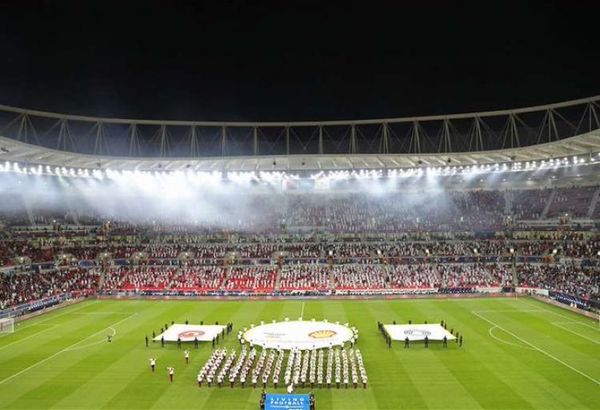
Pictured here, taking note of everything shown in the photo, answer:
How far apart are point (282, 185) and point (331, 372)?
53277 millimetres

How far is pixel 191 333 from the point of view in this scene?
34.7 m

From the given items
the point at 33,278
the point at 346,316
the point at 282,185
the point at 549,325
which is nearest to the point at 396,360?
the point at 346,316

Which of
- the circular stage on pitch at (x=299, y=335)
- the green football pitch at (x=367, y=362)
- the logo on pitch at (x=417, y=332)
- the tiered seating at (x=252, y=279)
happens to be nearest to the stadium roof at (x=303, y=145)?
the tiered seating at (x=252, y=279)

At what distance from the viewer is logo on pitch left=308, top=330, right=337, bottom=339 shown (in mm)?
32625

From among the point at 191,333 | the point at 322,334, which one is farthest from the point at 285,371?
the point at 191,333

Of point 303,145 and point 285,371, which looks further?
point 303,145

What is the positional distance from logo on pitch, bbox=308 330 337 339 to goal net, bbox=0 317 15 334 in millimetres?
24124

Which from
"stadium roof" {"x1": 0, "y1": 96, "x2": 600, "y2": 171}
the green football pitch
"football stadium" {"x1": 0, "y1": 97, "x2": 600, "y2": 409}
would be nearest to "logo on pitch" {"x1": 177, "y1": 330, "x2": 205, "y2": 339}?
"football stadium" {"x1": 0, "y1": 97, "x2": 600, "y2": 409}

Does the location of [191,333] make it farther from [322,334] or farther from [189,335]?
[322,334]

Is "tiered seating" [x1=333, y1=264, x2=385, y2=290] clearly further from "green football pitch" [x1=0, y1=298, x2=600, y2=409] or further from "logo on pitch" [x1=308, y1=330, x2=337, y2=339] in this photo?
"logo on pitch" [x1=308, y1=330, x2=337, y2=339]

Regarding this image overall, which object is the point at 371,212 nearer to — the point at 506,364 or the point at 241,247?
the point at 241,247

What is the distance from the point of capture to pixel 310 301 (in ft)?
168

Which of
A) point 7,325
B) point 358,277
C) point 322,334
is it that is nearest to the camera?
point 322,334

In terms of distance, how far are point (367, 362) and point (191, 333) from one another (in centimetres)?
1326
